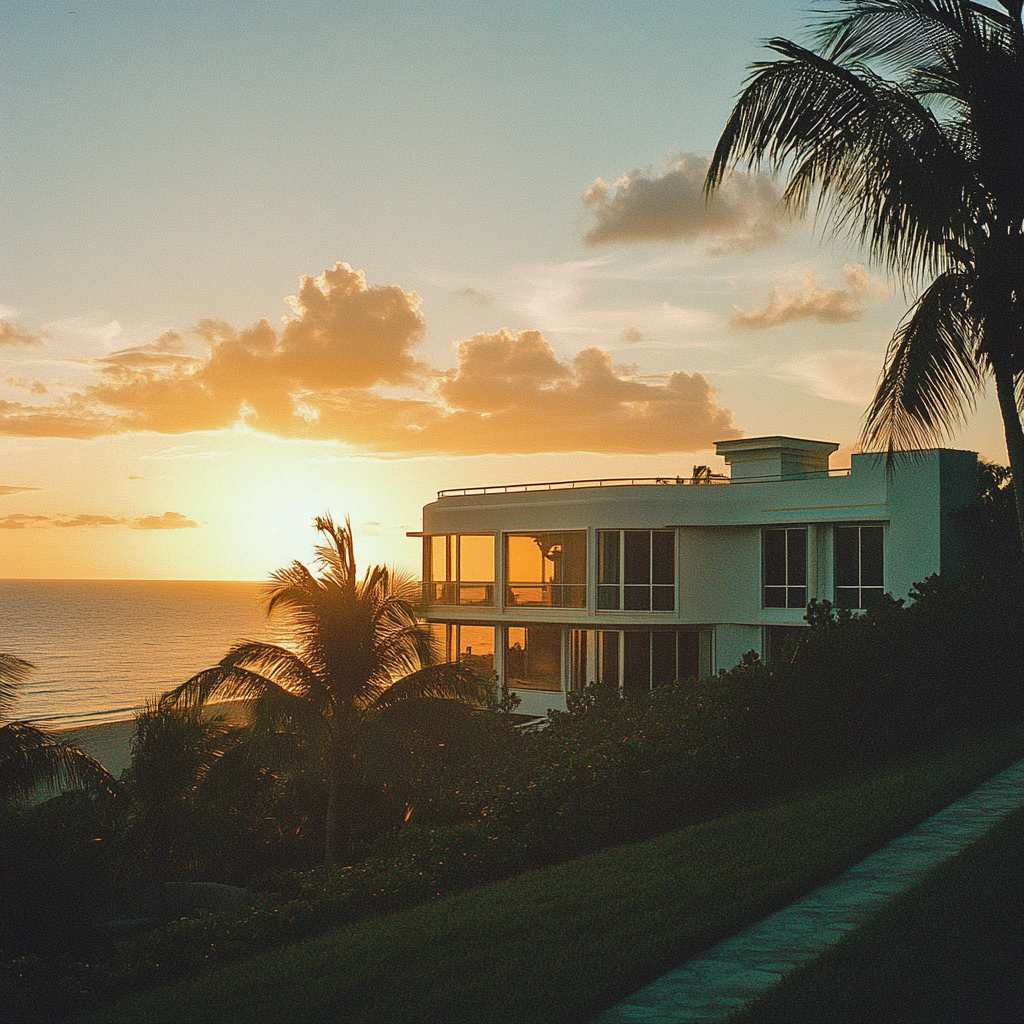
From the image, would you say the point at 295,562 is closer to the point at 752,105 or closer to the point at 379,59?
the point at 379,59

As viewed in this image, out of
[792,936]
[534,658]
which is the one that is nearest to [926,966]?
[792,936]

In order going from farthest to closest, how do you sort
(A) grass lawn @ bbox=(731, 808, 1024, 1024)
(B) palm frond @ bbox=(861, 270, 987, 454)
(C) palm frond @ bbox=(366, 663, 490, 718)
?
(C) palm frond @ bbox=(366, 663, 490, 718) < (B) palm frond @ bbox=(861, 270, 987, 454) < (A) grass lawn @ bbox=(731, 808, 1024, 1024)

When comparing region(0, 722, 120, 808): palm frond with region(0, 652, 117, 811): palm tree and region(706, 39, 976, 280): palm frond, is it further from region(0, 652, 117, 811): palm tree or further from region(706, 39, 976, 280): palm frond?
region(706, 39, 976, 280): palm frond

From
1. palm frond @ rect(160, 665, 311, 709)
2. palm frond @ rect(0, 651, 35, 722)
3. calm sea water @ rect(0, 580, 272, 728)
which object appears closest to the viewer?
palm frond @ rect(0, 651, 35, 722)

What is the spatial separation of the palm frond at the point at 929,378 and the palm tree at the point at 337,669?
9156 millimetres

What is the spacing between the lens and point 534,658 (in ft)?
102

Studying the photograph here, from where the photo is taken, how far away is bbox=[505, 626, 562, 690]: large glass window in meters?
29.5

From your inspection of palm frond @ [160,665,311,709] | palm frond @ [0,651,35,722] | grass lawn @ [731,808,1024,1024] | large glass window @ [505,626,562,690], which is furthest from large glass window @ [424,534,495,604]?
grass lawn @ [731,808,1024,1024]

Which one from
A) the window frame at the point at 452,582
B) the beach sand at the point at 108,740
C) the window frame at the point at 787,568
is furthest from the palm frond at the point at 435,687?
the beach sand at the point at 108,740

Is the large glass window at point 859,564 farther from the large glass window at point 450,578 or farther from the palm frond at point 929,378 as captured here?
the palm frond at point 929,378

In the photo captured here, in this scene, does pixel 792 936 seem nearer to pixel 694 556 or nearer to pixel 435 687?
pixel 435 687

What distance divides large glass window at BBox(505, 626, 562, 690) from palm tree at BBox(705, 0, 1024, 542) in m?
20.1

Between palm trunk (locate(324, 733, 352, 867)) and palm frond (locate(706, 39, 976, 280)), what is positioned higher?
palm frond (locate(706, 39, 976, 280))

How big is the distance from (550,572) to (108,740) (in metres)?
30.6
